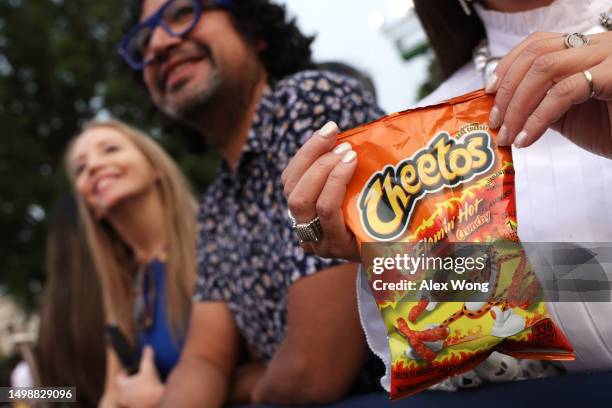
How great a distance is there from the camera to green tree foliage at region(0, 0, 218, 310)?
9023 mm

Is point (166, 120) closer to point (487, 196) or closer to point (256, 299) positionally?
point (256, 299)

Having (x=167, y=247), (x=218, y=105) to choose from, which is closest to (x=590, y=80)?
(x=218, y=105)

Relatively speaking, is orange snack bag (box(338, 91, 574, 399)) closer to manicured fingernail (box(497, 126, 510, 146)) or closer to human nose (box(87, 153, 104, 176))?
manicured fingernail (box(497, 126, 510, 146))

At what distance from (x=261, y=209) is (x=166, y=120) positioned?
989mm

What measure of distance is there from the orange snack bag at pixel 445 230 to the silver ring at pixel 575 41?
132 millimetres

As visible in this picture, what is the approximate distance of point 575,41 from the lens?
884mm

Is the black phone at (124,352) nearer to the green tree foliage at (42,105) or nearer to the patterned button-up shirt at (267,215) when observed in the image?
the patterned button-up shirt at (267,215)

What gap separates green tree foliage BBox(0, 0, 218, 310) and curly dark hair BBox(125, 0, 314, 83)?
6.70 meters

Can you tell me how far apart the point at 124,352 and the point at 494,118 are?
182 centimetres

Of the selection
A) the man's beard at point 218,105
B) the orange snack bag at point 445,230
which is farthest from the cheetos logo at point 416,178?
the man's beard at point 218,105

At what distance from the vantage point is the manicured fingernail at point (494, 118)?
0.94 metres

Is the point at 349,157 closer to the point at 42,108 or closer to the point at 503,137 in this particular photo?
the point at 503,137

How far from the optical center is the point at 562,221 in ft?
3.58

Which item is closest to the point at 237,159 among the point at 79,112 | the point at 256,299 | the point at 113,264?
the point at 256,299
